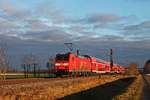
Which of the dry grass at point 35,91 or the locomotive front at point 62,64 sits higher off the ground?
the locomotive front at point 62,64

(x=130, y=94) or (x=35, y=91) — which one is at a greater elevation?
(x=35, y=91)

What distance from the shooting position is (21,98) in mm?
27594

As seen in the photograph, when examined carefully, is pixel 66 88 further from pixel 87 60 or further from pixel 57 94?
pixel 87 60

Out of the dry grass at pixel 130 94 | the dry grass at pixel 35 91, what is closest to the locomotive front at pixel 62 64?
the dry grass at pixel 130 94

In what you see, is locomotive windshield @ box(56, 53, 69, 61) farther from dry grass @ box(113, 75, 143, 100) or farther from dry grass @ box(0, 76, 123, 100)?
dry grass @ box(0, 76, 123, 100)

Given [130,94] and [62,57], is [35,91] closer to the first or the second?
[130,94]

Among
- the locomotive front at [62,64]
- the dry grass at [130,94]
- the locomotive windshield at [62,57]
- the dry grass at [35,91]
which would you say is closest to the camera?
the dry grass at [35,91]

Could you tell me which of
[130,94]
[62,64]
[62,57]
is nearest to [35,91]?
[130,94]

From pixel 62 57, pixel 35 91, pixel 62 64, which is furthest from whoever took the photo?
pixel 62 57

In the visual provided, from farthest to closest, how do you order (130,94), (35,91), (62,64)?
(62,64)
(130,94)
(35,91)

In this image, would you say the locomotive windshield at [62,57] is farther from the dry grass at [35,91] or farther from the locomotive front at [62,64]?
the dry grass at [35,91]

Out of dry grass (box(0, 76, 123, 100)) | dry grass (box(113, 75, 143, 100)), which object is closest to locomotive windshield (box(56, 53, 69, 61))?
dry grass (box(113, 75, 143, 100))

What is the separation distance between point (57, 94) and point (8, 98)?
11.3 m

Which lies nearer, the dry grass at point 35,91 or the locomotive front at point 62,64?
the dry grass at point 35,91
